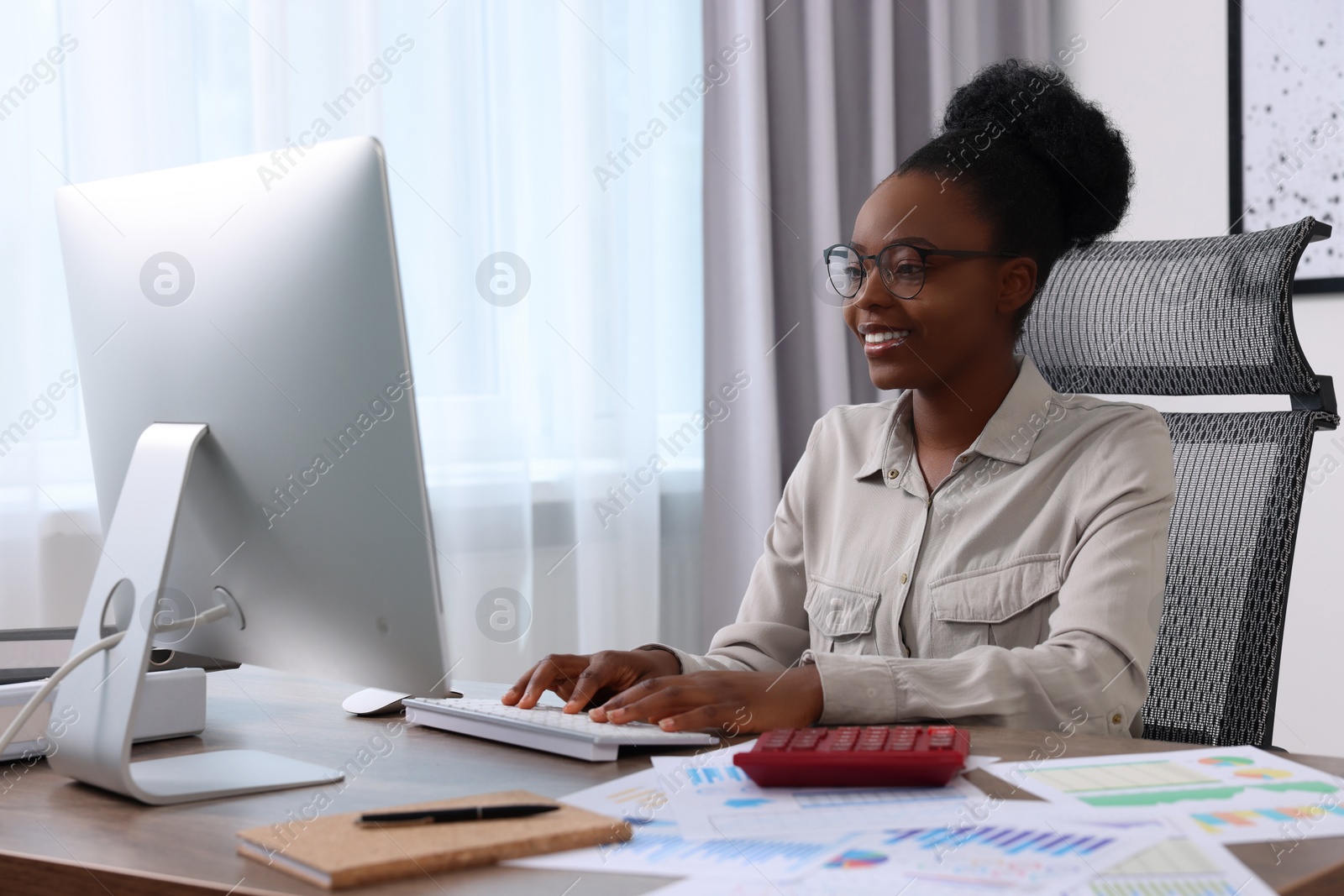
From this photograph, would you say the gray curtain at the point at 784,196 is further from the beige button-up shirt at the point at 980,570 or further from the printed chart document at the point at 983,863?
the printed chart document at the point at 983,863

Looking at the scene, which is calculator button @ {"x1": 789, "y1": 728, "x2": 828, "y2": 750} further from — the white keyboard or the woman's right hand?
the woman's right hand

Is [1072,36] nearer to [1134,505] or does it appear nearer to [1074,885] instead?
[1134,505]

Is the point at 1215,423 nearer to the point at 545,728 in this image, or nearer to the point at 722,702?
the point at 722,702

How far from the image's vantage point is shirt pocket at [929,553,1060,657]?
3.94 ft

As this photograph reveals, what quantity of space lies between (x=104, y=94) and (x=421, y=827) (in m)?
1.55

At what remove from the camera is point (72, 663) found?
33.1 inches

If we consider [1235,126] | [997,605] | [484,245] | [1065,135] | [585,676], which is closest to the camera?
[585,676]

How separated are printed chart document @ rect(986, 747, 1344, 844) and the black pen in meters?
0.33

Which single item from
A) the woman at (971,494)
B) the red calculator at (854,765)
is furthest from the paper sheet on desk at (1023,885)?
the woman at (971,494)

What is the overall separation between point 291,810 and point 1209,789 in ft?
1.96

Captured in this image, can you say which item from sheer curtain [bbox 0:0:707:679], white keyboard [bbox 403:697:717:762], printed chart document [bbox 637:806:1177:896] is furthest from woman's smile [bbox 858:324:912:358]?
sheer curtain [bbox 0:0:707:679]

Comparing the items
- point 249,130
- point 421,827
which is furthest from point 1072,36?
point 421,827

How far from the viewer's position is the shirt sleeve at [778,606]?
1.31 m

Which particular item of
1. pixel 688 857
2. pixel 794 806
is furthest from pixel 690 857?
pixel 794 806
